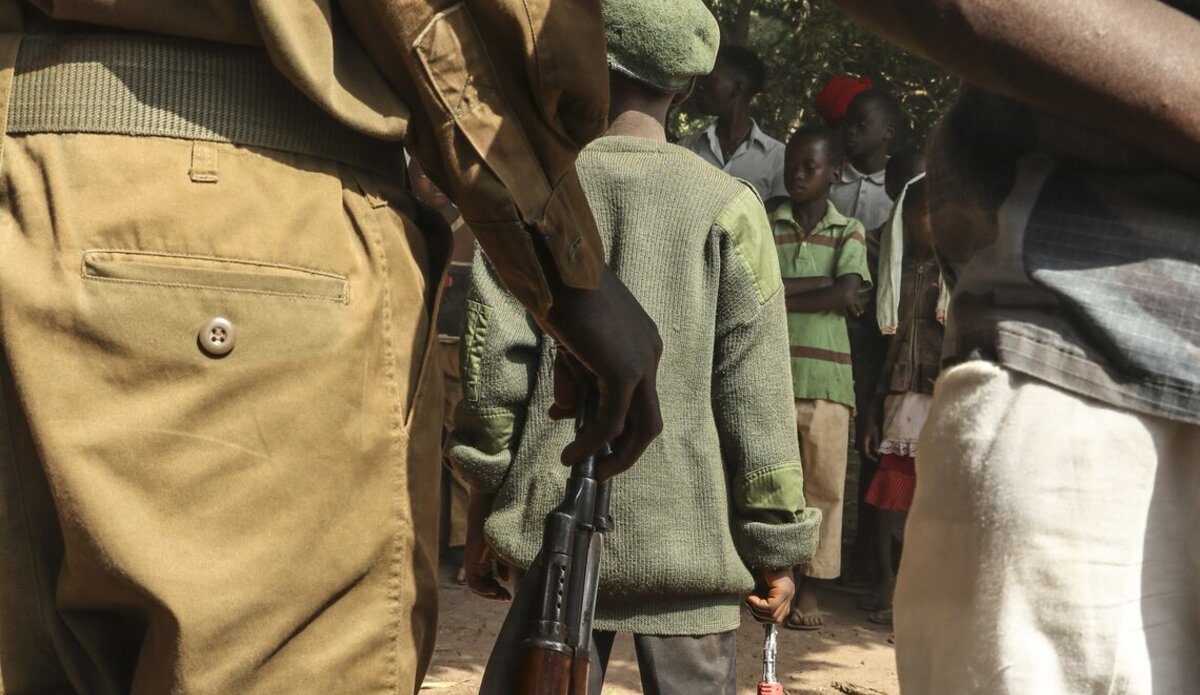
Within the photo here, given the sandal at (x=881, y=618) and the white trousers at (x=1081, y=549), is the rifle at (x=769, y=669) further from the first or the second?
the sandal at (x=881, y=618)

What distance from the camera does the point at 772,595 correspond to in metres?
3.10

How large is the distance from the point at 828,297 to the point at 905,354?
62 cm

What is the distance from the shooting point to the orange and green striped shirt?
6625 millimetres

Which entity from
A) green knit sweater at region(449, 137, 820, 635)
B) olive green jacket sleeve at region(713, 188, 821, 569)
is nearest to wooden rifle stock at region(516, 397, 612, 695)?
green knit sweater at region(449, 137, 820, 635)

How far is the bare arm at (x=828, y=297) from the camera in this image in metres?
6.62

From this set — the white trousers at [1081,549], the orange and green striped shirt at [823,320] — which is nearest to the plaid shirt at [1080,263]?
the white trousers at [1081,549]

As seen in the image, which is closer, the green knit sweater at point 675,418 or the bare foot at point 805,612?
the green knit sweater at point 675,418

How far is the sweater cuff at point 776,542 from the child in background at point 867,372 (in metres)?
4.20

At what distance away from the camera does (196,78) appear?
170 cm

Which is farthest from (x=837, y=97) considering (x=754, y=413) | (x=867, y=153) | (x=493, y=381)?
(x=493, y=381)

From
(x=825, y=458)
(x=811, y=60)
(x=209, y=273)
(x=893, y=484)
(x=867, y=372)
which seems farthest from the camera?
(x=811, y=60)

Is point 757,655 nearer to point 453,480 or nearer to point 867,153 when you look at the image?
point 453,480

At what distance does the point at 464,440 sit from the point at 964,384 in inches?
70.0

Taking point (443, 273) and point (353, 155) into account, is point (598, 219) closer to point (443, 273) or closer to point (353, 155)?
point (443, 273)
